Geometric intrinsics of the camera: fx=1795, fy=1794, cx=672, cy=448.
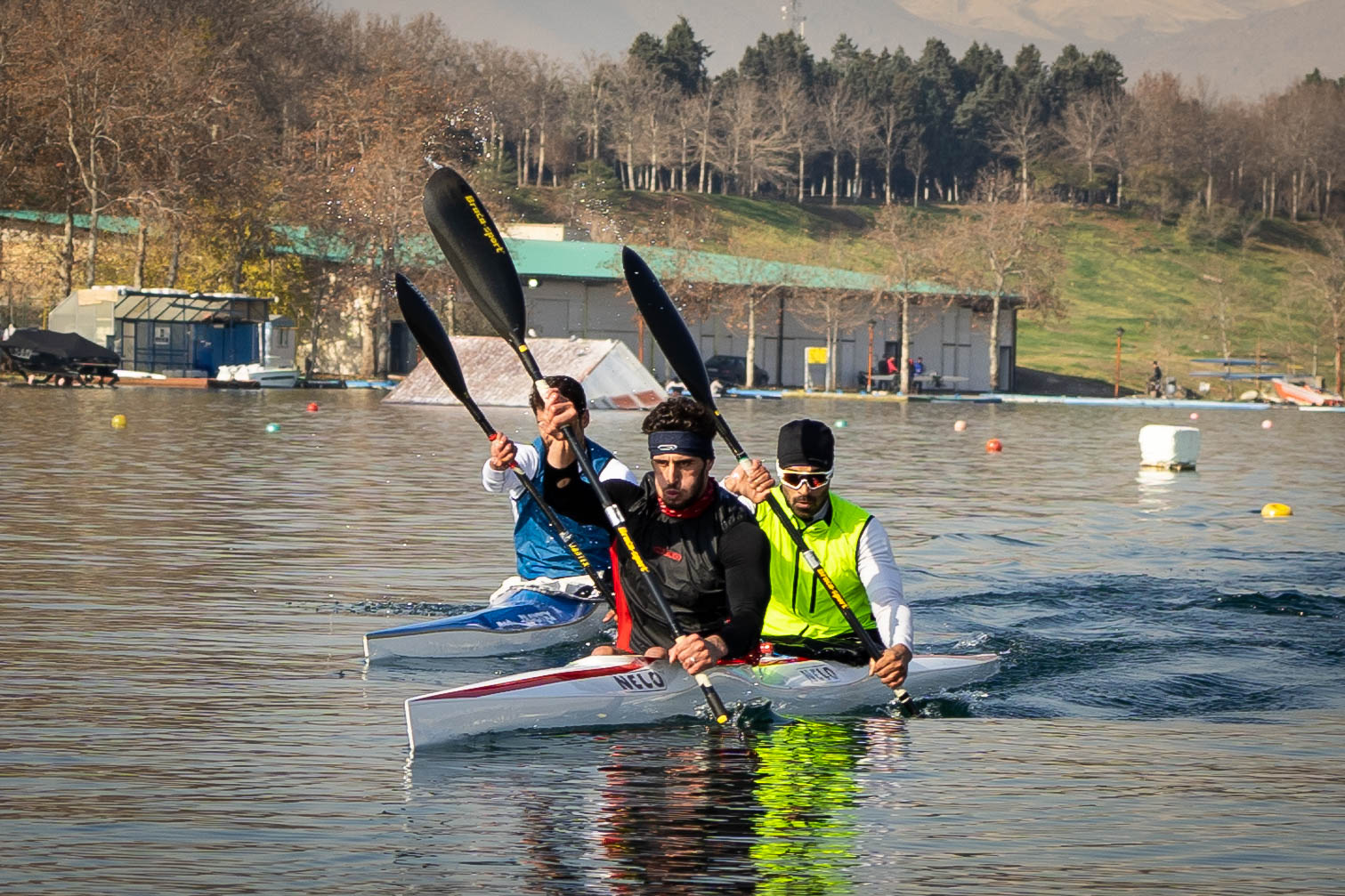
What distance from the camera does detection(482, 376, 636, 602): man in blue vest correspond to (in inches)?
404

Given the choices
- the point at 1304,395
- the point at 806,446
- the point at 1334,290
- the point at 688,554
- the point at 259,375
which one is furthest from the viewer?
the point at 1334,290

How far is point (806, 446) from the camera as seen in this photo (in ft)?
29.5

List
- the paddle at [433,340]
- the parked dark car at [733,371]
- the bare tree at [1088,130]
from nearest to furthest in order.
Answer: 1. the paddle at [433,340]
2. the parked dark car at [733,371]
3. the bare tree at [1088,130]

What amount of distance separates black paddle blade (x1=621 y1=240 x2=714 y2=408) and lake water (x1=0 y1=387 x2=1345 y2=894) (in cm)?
203

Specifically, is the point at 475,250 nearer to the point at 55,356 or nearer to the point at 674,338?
the point at 674,338

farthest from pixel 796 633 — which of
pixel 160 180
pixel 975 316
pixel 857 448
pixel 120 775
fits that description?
pixel 975 316

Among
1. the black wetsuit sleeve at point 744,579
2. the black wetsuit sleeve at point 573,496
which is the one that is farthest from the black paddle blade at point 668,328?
the black wetsuit sleeve at point 744,579

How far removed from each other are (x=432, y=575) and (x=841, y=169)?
485ft

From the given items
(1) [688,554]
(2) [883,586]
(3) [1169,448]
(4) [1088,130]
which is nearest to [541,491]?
(1) [688,554]

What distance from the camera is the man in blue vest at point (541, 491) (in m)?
10.3

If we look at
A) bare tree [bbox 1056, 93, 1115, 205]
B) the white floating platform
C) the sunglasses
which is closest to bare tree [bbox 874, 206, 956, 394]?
the white floating platform

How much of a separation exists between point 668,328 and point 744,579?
367cm

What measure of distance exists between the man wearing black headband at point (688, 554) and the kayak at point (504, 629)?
6.38 ft

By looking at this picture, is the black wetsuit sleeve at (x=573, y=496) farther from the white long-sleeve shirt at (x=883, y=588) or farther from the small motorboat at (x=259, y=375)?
the small motorboat at (x=259, y=375)
